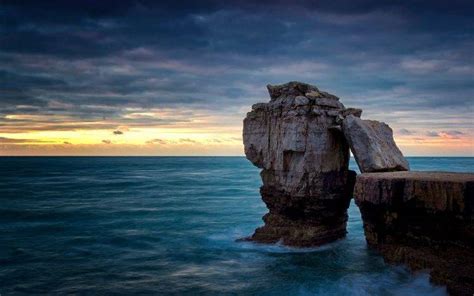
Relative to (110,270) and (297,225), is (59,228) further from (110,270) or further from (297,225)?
(297,225)

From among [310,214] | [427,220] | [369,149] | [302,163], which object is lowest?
[310,214]

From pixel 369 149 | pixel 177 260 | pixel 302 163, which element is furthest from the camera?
pixel 302 163

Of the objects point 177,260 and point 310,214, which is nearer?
point 177,260

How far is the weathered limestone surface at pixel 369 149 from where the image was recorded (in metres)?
19.2

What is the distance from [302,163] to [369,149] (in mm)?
3577

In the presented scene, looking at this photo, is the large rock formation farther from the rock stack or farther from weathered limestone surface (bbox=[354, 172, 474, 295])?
weathered limestone surface (bbox=[354, 172, 474, 295])

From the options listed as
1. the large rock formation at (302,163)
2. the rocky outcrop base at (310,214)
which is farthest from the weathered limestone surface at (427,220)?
the large rock formation at (302,163)

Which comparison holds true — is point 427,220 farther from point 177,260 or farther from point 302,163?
point 177,260

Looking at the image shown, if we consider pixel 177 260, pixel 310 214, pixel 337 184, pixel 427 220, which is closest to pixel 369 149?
pixel 337 184

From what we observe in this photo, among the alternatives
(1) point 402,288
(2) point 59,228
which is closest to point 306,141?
(1) point 402,288

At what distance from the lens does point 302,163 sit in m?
21.4

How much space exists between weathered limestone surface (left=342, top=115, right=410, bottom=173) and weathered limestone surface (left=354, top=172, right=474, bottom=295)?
6.37 ft

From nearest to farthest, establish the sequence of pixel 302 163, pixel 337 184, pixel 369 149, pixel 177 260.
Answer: pixel 369 149 → pixel 177 260 → pixel 302 163 → pixel 337 184

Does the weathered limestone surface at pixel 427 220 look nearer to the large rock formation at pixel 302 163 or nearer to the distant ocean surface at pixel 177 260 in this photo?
the distant ocean surface at pixel 177 260
